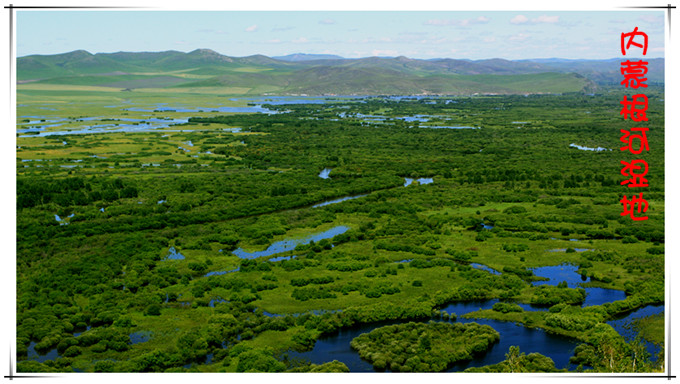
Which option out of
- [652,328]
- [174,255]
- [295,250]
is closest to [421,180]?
[295,250]

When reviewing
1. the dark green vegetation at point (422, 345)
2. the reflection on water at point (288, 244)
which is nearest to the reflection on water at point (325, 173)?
the reflection on water at point (288, 244)

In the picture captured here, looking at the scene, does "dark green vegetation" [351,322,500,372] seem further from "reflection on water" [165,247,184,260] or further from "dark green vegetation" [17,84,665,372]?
"reflection on water" [165,247,184,260]

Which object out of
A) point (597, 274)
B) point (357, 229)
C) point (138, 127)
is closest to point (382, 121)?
point (138, 127)

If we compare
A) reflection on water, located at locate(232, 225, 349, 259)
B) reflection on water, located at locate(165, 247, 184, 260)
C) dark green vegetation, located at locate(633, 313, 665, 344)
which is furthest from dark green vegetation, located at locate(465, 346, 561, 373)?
reflection on water, located at locate(165, 247, 184, 260)

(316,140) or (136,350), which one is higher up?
(316,140)

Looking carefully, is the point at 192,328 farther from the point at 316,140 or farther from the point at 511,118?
the point at 511,118

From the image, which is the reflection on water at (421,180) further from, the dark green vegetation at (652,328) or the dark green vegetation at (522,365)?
the dark green vegetation at (522,365)

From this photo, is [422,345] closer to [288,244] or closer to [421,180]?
[288,244]
